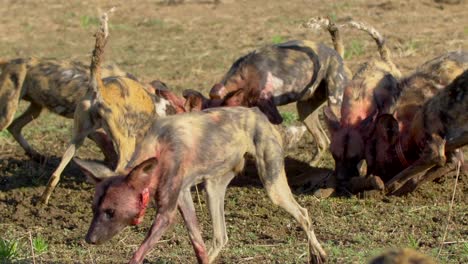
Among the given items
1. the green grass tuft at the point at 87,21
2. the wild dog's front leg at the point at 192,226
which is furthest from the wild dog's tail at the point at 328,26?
the green grass tuft at the point at 87,21

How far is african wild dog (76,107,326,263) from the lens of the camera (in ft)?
19.8

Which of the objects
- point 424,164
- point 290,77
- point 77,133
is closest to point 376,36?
point 290,77

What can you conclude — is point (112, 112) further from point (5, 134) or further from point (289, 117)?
point (289, 117)

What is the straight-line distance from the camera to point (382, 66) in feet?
34.6

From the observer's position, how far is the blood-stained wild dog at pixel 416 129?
8.96 meters

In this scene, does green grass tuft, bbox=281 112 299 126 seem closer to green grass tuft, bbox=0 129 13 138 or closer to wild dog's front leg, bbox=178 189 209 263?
green grass tuft, bbox=0 129 13 138

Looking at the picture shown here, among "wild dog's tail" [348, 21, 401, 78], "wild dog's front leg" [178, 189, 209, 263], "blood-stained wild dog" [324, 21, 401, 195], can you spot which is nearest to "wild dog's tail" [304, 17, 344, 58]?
"wild dog's tail" [348, 21, 401, 78]

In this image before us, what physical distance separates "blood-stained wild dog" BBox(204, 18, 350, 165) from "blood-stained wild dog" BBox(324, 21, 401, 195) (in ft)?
1.02

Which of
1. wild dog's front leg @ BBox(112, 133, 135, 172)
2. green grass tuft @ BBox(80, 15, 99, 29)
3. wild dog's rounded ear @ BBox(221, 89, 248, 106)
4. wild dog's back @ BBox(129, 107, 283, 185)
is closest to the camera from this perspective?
wild dog's back @ BBox(129, 107, 283, 185)

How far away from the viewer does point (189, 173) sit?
664cm

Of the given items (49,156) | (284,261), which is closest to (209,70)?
(49,156)

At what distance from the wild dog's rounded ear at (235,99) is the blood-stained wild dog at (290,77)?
0.13 meters

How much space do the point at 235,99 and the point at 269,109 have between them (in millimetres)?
615

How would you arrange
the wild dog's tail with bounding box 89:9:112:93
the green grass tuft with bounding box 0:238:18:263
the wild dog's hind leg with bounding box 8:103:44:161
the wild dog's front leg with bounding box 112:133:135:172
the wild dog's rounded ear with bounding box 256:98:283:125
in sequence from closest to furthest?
the green grass tuft with bounding box 0:238:18:263, the wild dog's tail with bounding box 89:9:112:93, the wild dog's front leg with bounding box 112:133:135:172, the wild dog's rounded ear with bounding box 256:98:283:125, the wild dog's hind leg with bounding box 8:103:44:161
